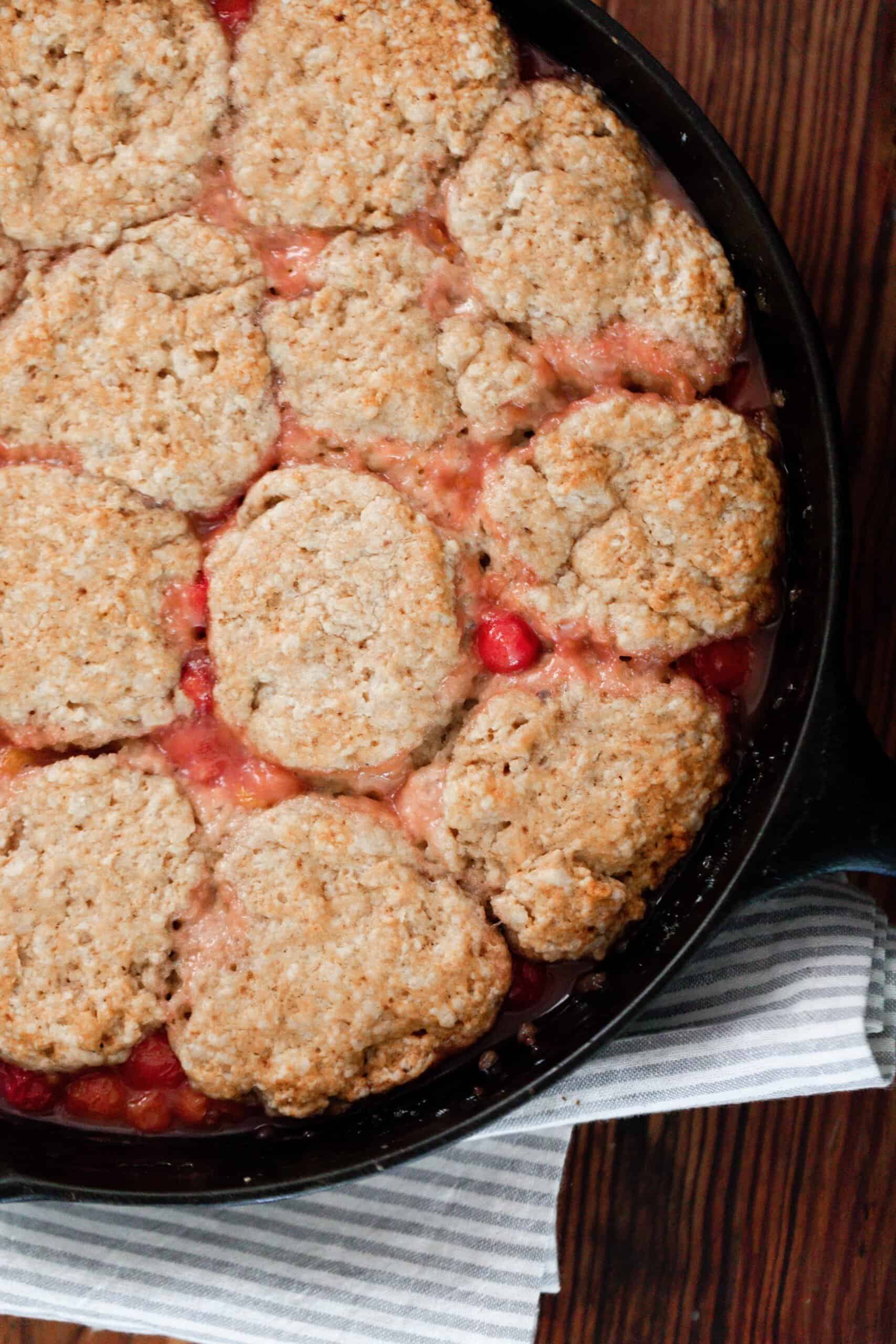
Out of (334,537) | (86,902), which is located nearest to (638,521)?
(334,537)

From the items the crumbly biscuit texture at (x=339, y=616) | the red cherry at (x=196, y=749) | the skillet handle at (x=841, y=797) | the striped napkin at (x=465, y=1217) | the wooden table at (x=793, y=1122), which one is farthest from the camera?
the wooden table at (x=793, y=1122)

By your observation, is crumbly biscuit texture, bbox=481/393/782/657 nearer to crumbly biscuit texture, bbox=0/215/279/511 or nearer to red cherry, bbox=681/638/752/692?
red cherry, bbox=681/638/752/692

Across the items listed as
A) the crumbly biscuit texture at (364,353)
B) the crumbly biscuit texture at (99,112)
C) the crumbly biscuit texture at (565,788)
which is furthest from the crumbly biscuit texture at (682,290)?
the crumbly biscuit texture at (99,112)

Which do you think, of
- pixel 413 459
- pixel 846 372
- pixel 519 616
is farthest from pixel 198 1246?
pixel 846 372

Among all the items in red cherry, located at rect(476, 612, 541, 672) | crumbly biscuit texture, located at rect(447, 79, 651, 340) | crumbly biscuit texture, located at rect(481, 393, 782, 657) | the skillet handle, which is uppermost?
crumbly biscuit texture, located at rect(447, 79, 651, 340)

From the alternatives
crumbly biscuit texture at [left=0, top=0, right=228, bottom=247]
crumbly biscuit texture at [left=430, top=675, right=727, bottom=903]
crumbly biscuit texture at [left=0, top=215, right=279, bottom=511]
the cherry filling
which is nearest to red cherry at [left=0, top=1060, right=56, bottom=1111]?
the cherry filling

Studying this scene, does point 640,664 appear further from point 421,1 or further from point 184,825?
point 421,1

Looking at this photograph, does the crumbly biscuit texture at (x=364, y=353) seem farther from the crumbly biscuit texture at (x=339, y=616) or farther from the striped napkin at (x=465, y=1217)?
the striped napkin at (x=465, y=1217)
